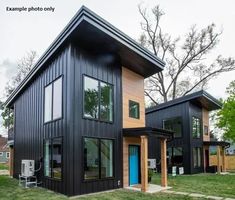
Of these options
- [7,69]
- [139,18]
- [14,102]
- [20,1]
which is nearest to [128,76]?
[20,1]

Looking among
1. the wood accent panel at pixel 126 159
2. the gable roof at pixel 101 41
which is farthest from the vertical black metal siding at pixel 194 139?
the wood accent panel at pixel 126 159

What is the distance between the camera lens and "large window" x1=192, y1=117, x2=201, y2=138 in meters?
19.2

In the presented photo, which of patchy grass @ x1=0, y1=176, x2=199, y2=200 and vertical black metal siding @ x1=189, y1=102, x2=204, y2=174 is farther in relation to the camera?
vertical black metal siding @ x1=189, y1=102, x2=204, y2=174

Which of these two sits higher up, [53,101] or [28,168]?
[53,101]

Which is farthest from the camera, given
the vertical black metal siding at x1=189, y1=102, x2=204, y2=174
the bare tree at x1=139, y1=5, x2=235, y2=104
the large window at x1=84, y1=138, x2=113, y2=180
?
the bare tree at x1=139, y1=5, x2=235, y2=104

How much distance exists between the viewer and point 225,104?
1998 cm

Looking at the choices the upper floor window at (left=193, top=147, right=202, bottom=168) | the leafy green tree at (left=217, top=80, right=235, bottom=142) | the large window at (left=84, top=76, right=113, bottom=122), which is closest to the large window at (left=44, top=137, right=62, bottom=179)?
the large window at (left=84, top=76, right=113, bottom=122)

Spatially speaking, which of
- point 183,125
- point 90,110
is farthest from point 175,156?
point 90,110

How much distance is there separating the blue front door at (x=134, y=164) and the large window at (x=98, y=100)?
2.04 meters

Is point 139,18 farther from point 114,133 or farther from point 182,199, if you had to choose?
point 182,199

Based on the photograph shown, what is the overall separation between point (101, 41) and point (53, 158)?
183 inches

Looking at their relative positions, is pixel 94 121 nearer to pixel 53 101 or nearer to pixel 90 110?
pixel 90 110

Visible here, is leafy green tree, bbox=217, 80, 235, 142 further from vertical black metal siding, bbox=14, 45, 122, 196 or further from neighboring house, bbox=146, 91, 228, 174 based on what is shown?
vertical black metal siding, bbox=14, 45, 122, 196

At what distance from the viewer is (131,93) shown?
12.6 meters
